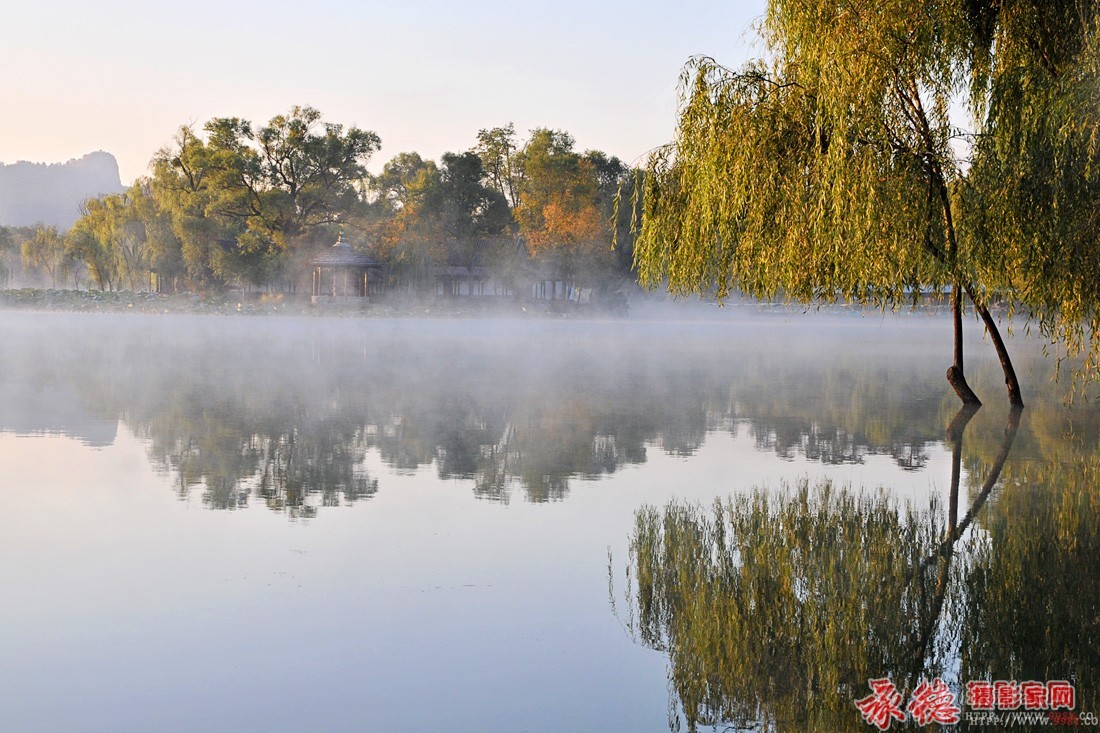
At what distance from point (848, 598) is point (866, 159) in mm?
7327

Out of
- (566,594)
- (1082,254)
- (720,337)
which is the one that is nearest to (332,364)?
(1082,254)

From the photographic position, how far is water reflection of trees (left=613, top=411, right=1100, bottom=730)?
5023mm

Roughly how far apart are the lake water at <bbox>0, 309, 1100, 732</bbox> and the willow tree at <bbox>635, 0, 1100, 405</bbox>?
2.02m

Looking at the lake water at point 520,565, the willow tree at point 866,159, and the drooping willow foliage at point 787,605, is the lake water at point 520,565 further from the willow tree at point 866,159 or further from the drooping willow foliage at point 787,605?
the willow tree at point 866,159

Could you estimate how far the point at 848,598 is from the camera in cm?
630

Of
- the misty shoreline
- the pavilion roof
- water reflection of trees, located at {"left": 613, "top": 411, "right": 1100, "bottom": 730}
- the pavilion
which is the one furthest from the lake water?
the misty shoreline

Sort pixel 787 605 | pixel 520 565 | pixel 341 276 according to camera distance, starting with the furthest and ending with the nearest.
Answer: pixel 341 276
pixel 520 565
pixel 787 605

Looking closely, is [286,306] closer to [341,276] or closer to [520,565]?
[341,276]

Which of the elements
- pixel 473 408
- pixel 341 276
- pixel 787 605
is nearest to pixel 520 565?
pixel 787 605

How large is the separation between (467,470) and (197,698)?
20.7 ft

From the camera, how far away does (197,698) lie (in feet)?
15.8

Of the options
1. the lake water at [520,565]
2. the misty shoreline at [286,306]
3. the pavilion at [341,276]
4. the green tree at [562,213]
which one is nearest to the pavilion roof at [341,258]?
the pavilion at [341,276]

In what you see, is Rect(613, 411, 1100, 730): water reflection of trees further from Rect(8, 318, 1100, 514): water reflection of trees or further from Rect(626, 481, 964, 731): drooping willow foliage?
Rect(8, 318, 1100, 514): water reflection of trees

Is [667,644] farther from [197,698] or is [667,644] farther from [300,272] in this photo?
[300,272]
